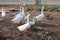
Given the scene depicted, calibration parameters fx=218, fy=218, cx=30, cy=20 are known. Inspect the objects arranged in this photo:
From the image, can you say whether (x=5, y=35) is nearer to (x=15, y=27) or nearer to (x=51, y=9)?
(x=15, y=27)

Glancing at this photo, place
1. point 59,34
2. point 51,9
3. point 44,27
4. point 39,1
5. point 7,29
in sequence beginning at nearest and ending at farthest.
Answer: point 59,34 → point 7,29 → point 44,27 → point 51,9 → point 39,1

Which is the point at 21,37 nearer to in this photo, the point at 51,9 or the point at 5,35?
the point at 5,35

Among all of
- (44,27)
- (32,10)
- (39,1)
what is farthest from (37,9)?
(44,27)

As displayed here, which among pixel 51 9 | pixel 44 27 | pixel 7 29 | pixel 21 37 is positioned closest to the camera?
pixel 21 37

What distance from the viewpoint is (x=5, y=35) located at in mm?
6602

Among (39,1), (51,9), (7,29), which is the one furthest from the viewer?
(39,1)

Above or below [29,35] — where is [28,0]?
above

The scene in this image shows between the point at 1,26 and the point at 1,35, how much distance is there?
1379 mm

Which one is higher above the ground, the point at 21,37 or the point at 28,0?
the point at 28,0

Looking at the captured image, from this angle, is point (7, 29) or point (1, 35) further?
point (7, 29)

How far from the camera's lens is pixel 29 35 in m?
6.65

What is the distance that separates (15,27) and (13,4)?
6397 millimetres

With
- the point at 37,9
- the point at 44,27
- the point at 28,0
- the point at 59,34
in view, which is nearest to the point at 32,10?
the point at 37,9

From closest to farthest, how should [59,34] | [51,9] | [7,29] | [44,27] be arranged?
1. [59,34]
2. [7,29]
3. [44,27]
4. [51,9]
